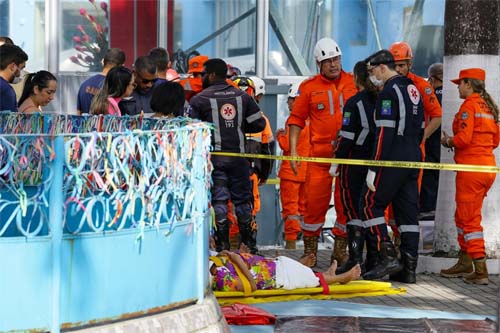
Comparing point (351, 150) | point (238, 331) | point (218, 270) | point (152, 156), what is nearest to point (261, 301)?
point (218, 270)

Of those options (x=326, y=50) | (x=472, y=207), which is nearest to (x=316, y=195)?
(x=326, y=50)

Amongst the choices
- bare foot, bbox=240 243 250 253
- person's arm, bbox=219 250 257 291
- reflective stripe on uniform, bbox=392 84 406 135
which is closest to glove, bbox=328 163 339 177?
reflective stripe on uniform, bbox=392 84 406 135

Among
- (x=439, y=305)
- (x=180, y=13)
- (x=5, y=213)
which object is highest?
(x=180, y=13)

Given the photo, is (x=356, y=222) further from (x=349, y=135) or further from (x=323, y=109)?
(x=323, y=109)

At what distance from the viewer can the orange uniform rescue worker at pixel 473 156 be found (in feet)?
35.0

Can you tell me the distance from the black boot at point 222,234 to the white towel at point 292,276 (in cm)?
199

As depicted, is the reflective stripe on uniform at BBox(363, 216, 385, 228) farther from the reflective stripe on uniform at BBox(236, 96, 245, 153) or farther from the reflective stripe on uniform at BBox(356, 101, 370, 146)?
the reflective stripe on uniform at BBox(236, 96, 245, 153)

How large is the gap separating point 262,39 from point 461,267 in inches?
322

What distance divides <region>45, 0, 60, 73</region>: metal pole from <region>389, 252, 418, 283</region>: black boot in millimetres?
8967

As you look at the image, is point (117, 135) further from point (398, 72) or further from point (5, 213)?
point (398, 72)

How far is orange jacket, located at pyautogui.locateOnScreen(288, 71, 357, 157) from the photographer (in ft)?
37.8

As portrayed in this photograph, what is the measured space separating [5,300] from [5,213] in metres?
0.43

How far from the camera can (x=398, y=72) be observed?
1128 cm

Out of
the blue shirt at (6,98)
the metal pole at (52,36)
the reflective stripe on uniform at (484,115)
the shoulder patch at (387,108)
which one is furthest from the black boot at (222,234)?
the metal pole at (52,36)
